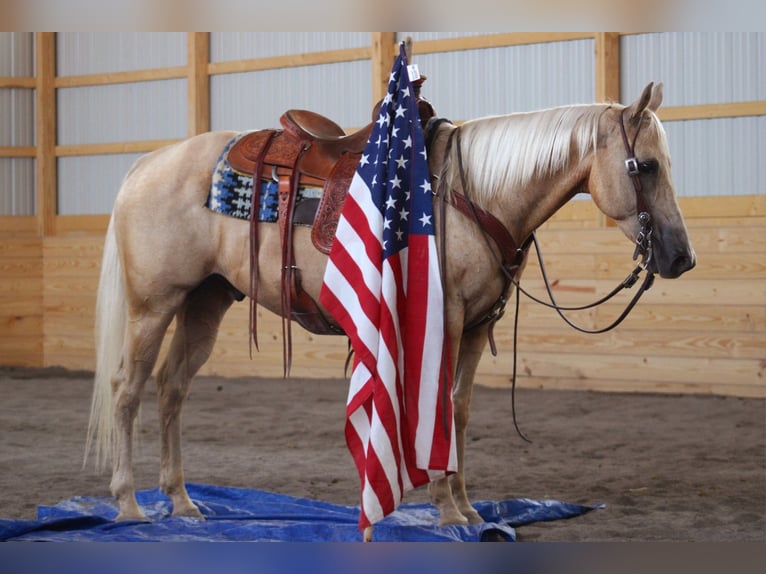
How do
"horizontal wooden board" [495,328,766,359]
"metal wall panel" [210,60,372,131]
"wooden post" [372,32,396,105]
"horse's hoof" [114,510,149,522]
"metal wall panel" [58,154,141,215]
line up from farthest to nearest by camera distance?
1. "metal wall panel" [58,154,141,215]
2. "metal wall panel" [210,60,372,131]
3. "wooden post" [372,32,396,105]
4. "horizontal wooden board" [495,328,766,359]
5. "horse's hoof" [114,510,149,522]

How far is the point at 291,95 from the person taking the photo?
334 inches

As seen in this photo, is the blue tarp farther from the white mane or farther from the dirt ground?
the white mane

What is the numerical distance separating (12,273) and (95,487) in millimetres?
5375

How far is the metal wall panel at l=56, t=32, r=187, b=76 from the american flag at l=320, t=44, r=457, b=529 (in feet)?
20.7

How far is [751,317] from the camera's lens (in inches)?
251

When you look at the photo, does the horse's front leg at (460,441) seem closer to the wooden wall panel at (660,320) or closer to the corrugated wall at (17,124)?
the wooden wall panel at (660,320)

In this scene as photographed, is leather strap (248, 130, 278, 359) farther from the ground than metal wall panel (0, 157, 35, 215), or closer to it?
closer to it

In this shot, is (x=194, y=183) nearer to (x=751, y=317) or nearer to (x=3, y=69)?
(x=751, y=317)

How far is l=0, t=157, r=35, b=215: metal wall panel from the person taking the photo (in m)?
9.26

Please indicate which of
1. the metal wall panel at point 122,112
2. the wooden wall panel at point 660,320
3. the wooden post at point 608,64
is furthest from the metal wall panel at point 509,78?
the metal wall panel at point 122,112

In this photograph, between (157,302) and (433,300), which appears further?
(157,302)

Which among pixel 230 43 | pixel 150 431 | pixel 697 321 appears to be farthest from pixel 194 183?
pixel 230 43

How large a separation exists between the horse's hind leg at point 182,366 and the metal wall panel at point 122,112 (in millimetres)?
5337

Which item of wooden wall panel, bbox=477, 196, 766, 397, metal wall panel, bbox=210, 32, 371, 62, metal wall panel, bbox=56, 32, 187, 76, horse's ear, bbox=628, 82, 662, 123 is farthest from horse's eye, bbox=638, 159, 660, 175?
metal wall panel, bbox=56, 32, 187, 76
